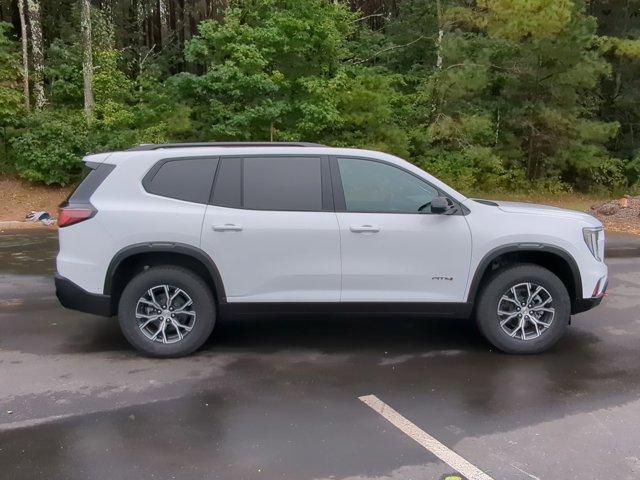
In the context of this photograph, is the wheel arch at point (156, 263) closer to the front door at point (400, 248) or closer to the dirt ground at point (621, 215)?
the front door at point (400, 248)

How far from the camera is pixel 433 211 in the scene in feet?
17.0

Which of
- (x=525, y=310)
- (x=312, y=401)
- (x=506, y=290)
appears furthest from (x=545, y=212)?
(x=312, y=401)

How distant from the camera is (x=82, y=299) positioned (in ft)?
17.1

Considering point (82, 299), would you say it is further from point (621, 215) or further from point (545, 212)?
point (621, 215)

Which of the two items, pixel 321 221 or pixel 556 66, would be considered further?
pixel 556 66

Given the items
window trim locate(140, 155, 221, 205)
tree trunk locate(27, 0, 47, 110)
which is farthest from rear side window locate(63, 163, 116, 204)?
tree trunk locate(27, 0, 47, 110)

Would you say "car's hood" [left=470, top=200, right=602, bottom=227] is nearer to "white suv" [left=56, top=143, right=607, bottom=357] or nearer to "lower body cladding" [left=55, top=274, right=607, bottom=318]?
"white suv" [left=56, top=143, right=607, bottom=357]

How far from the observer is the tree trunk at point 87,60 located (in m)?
17.8

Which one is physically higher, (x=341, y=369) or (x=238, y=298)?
(x=238, y=298)

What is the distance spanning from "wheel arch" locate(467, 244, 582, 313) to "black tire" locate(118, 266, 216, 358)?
2.33 m

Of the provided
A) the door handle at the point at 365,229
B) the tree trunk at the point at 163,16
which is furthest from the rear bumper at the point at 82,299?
the tree trunk at the point at 163,16

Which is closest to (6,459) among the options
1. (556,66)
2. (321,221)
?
(321,221)

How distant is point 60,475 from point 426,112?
701 inches

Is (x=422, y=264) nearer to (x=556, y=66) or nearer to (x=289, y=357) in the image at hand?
(x=289, y=357)
